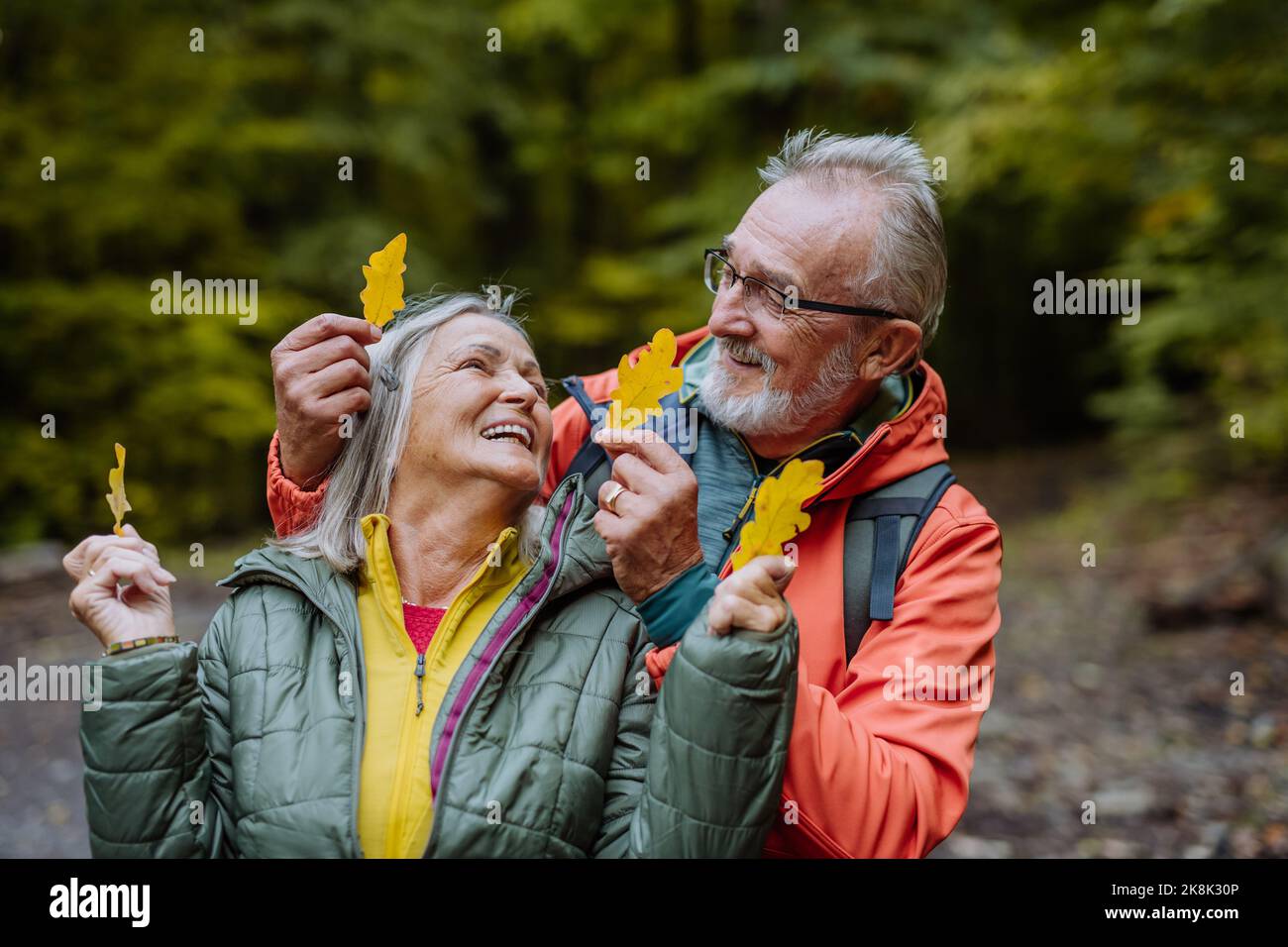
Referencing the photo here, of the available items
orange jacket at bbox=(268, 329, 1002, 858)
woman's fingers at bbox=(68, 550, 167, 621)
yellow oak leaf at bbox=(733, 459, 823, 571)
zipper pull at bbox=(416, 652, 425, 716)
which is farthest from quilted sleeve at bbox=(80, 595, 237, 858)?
yellow oak leaf at bbox=(733, 459, 823, 571)

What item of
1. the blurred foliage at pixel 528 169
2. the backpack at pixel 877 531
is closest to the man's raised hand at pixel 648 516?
the backpack at pixel 877 531

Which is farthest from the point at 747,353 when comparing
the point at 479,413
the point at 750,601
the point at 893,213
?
the point at 750,601

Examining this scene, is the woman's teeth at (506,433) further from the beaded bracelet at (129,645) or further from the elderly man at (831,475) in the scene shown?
the beaded bracelet at (129,645)

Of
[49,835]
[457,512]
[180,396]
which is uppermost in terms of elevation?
[180,396]

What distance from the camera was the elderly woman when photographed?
2.10m

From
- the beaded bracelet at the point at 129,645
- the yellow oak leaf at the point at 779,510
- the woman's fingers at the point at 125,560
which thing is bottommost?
the beaded bracelet at the point at 129,645

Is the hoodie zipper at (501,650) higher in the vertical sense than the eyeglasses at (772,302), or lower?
lower

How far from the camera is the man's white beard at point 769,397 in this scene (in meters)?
2.86

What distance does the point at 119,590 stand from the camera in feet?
7.27

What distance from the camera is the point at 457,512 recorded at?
255cm
